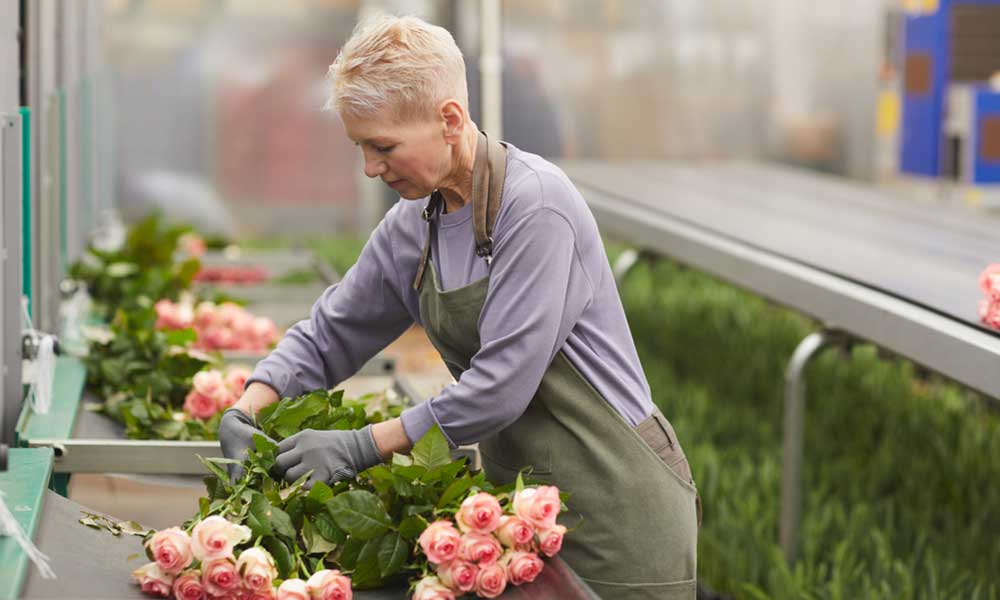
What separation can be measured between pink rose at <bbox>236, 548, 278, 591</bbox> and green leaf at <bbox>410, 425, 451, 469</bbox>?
0.22 meters

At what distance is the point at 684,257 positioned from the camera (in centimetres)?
496

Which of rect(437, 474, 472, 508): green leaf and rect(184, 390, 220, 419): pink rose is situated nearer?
rect(437, 474, 472, 508): green leaf

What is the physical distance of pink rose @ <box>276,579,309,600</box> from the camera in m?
1.66

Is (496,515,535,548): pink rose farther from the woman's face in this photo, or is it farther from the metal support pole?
the metal support pole

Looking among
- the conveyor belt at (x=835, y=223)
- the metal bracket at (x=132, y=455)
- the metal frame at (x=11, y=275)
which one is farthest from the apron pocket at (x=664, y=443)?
the conveyor belt at (x=835, y=223)

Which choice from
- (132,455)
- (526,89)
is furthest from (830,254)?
(526,89)

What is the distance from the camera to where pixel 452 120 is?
186cm

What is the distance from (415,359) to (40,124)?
11.4ft

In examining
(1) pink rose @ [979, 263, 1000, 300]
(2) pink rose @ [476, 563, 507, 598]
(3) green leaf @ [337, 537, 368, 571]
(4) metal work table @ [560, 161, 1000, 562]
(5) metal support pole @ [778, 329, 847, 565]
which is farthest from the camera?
(5) metal support pole @ [778, 329, 847, 565]

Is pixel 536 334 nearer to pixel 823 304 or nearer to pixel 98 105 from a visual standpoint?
pixel 823 304

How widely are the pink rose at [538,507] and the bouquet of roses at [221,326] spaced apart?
1751 millimetres

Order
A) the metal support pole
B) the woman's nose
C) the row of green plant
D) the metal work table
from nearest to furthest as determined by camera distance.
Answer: the woman's nose → the metal work table → the row of green plant → the metal support pole

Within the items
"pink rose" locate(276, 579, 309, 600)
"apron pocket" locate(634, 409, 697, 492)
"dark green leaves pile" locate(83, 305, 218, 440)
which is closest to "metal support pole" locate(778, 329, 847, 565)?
"dark green leaves pile" locate(83, 305, 218, 440)

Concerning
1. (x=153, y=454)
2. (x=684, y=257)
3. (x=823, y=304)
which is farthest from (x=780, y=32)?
(x=153, y=454)
